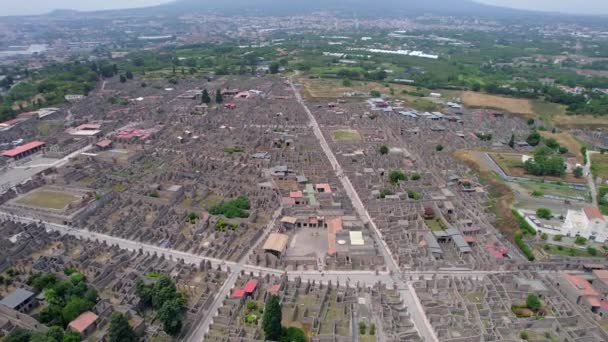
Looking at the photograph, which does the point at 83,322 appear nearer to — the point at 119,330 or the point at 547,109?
the point at 119,330

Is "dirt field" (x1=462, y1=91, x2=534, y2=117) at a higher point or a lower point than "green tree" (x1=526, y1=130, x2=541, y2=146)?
higher

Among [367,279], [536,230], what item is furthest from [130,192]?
[536,230]

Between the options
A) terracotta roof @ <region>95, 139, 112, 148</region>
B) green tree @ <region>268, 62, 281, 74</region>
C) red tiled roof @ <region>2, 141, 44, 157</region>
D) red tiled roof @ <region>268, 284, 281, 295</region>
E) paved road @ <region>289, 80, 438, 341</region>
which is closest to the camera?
paved road @ <region>289, 80, 438, 341</region>

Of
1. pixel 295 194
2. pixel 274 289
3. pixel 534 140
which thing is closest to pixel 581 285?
pixel 274 289

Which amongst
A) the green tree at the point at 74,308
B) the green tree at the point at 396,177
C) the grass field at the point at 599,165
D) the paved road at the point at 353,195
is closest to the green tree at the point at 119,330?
Answer: the green tree at the point at 74,308

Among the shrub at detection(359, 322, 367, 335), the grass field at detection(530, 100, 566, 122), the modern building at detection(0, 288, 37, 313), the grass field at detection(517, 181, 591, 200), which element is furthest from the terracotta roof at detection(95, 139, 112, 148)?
the grass field at detection(530, 100, 566, 122)

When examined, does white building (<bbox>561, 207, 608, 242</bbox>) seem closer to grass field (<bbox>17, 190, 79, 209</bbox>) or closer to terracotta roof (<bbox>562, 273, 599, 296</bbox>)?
terracotta roof (<bbox>562, 273, 599, 296</bbox>)
